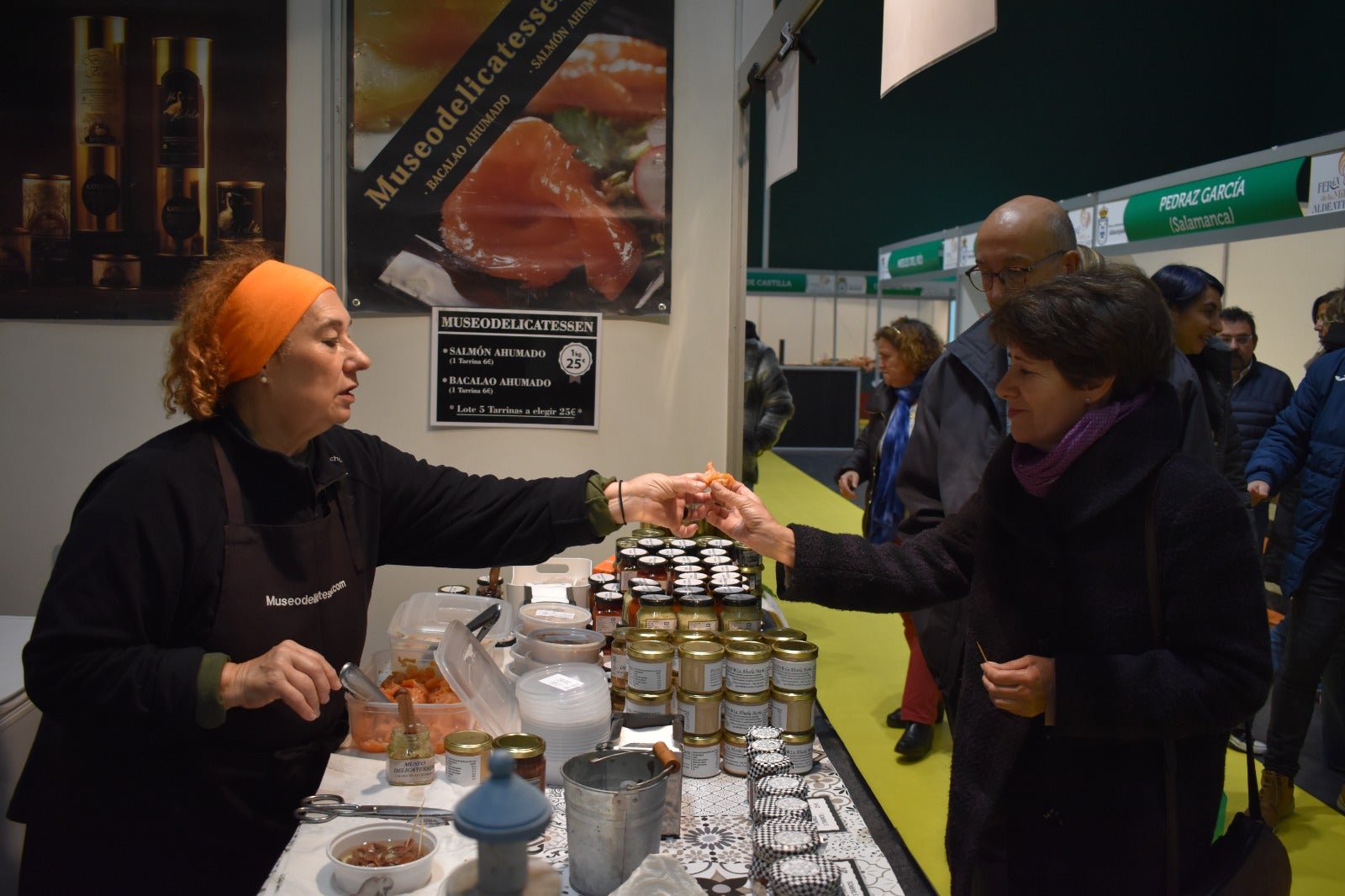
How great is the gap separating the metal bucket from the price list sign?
7.17 feet

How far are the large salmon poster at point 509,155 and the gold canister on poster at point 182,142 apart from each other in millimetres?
507

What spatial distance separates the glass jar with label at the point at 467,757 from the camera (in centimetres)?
173

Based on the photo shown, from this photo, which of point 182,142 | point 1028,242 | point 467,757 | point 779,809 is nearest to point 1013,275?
point 1028,242

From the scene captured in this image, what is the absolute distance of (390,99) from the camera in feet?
10.9

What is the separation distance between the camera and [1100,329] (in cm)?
148

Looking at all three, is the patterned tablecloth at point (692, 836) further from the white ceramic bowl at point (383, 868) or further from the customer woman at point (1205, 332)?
the customer woman at point (1205, 332)

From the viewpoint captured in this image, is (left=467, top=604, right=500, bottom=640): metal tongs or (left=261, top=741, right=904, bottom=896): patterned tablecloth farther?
(left=467, top=604, right=500, bottom=640): metal tongs

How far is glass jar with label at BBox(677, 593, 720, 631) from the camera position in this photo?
2.16 meters

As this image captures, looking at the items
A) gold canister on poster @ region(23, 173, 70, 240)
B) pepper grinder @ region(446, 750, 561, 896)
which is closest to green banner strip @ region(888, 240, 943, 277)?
gold canister on poster @ region(23, 173, 70, 240)

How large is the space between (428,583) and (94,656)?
2.01 meters

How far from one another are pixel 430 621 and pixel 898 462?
267 cm

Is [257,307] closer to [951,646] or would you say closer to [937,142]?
[951,646]

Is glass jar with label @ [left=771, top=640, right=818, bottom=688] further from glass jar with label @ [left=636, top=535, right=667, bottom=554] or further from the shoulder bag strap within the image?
glass jar with label @ [left=636, top=535, right=667, bottom=554]

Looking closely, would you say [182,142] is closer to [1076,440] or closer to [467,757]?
[467,757]
